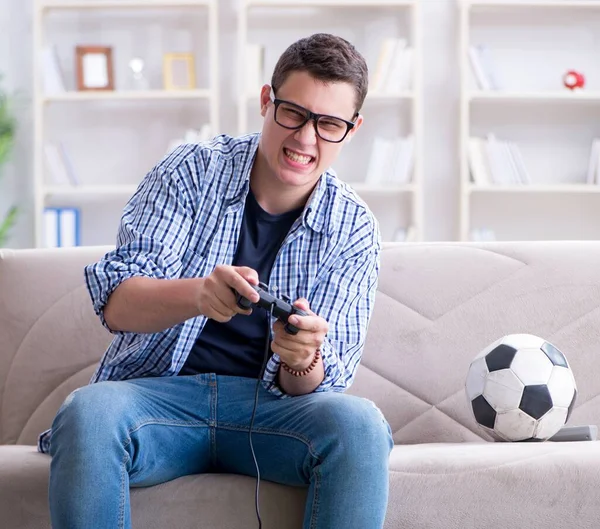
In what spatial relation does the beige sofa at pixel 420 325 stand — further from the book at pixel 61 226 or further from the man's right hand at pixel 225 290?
the book at pixel 61 226

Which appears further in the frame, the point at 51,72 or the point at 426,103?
the point at 426,103

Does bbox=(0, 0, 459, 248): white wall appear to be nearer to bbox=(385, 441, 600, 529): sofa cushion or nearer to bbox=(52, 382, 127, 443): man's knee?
bbox=(385, 441, 600, 529): sofa cushion

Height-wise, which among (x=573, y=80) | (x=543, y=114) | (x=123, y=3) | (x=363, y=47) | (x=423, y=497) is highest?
(x=123, y=3)

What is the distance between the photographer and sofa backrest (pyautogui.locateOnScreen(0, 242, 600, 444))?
1922 mm

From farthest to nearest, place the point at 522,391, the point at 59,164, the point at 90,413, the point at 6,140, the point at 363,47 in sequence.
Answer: the point at 363,47, the point at 59,164, the point at 6,140, the point at 522,391, the point at 90,413

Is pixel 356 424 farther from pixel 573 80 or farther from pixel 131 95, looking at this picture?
pixel 573 80

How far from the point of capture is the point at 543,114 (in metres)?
4.45

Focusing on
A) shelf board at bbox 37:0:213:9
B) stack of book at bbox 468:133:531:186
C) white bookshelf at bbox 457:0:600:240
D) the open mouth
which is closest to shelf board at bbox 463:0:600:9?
white bookshelf at bbox 457:0:600:240

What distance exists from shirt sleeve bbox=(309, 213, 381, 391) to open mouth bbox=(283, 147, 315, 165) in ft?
0.58

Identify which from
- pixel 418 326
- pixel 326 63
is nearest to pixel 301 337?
pixel 326 63

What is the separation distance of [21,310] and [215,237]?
609mm

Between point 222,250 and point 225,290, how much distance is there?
292 millimetres

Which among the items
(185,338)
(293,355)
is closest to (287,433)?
(293,355)

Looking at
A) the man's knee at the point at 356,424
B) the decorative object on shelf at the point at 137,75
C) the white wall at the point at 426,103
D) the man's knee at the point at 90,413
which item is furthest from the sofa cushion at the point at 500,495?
the decorative object on shelf at the point at 137,75
